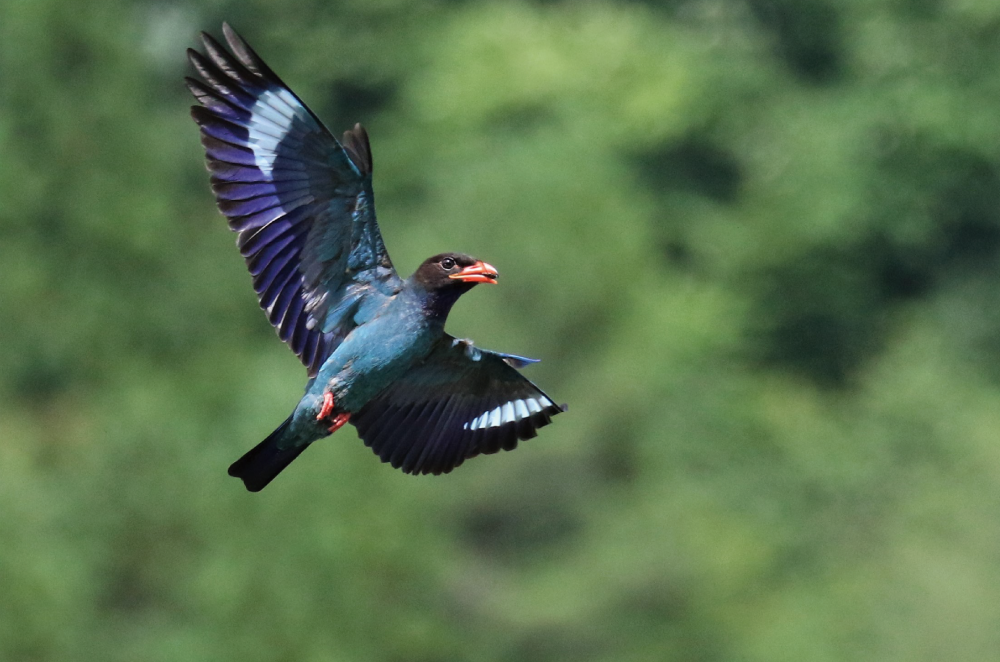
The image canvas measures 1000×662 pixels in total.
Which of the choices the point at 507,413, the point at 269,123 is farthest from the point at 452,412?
the point at 269,123

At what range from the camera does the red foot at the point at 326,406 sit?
930 cm

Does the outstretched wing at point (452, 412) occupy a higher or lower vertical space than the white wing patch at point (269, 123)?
lower

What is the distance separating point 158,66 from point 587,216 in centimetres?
1819

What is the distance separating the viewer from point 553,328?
3869 centimetres

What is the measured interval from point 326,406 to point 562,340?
29784 mm

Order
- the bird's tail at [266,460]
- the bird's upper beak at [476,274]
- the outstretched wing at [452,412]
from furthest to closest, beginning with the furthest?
the outstretched wing at [452,412] → the bird's tail at [266,460] → the bird's upper beak at [476,274]

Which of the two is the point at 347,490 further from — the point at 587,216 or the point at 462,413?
the point at 462,413

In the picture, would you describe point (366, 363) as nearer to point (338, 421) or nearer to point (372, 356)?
point (372, 356)

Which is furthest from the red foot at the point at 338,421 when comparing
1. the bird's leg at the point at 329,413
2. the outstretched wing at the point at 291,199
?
the outstretched wing at the point at 291,199

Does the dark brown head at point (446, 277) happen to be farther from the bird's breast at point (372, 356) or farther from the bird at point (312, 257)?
the bird's breast at point (372, 356)

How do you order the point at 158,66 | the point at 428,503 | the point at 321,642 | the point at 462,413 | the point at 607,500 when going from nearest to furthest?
the point at 462,413 → the point at 321,642 → the point at 428,503 → the point at 607,500 → the point at 158,66

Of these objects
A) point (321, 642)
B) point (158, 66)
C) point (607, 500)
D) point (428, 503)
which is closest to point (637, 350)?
point (607, 500)

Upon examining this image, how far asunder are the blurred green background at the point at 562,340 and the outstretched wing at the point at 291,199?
21469 millimetres

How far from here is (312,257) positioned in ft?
31.1
